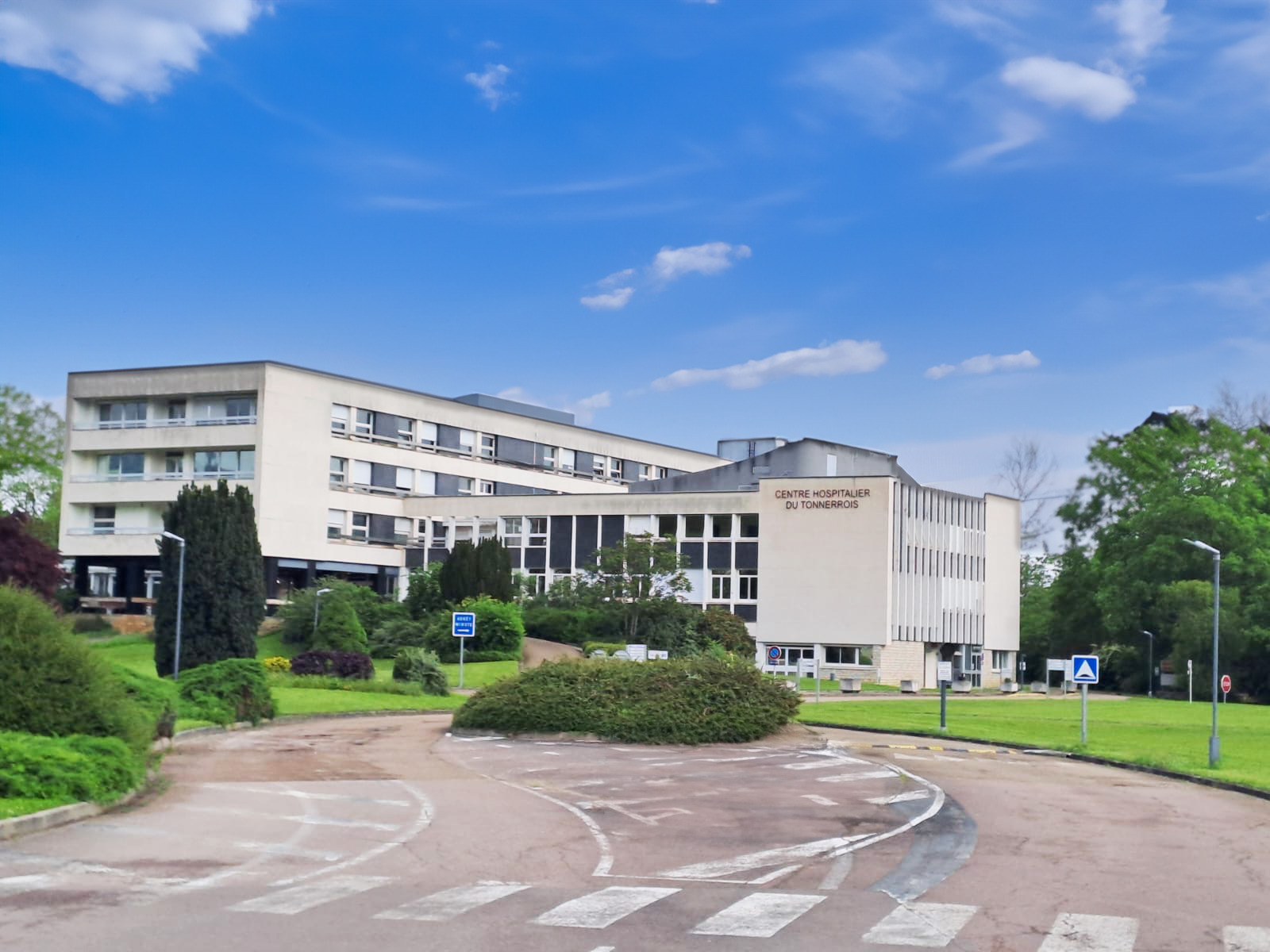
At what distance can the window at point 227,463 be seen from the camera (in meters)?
77.7

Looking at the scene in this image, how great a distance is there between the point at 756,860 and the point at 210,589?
34.1 metres

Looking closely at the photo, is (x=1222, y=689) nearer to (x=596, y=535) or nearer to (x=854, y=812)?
(x=596, y=535)

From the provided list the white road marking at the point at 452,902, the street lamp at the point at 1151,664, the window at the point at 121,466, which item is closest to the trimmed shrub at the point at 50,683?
the white road marking at the point at 452,902

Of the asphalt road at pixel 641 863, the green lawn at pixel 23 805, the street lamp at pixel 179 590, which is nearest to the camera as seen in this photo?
the asphalt road at pixel 641 863

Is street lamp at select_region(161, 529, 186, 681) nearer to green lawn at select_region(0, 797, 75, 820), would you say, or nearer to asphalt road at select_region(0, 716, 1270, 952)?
asphalt road at select_region(0, 716, 1270, 952)

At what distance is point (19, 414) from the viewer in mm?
80125

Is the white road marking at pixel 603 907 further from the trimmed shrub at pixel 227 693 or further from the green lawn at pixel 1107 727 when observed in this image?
the trimmed shrub at pixel 227 693

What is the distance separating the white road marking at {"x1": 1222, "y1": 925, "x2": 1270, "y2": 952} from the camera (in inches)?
402

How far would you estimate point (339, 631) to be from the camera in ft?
215

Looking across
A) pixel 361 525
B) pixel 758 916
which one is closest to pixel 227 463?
pixel 361 525

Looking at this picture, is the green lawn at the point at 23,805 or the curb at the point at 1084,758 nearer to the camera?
the green lawn at the point at 23,805

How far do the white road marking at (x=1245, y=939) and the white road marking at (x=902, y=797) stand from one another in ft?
29.3

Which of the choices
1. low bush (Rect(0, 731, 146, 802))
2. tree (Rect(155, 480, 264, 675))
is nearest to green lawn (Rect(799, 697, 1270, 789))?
low bush (Rect(0, 731, 146, 802))

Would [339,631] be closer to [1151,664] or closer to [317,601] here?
[317,601]
